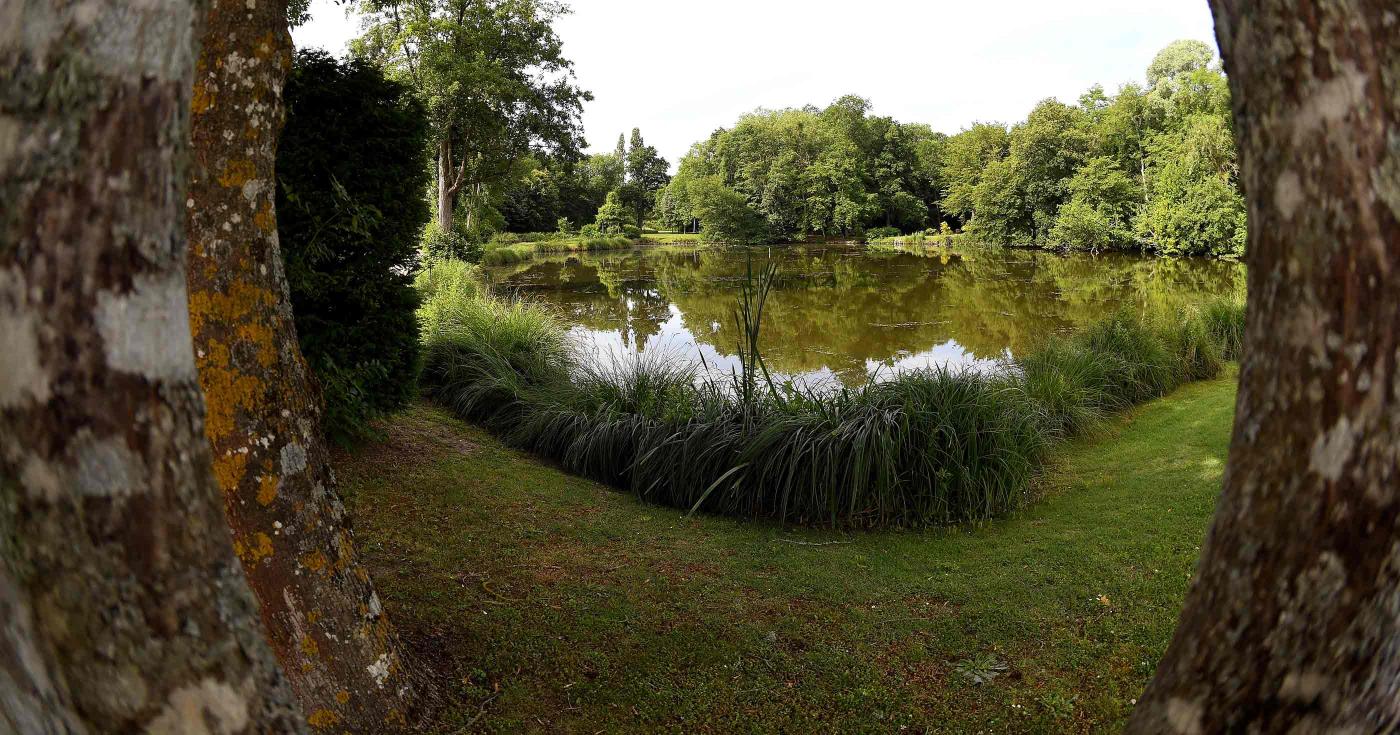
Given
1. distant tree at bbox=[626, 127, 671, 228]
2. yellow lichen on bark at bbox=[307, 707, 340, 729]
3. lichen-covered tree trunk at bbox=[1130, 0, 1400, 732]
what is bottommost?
yellow lichen on bark at bbox=[307, 707, 340, 729]

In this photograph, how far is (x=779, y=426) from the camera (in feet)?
17.1

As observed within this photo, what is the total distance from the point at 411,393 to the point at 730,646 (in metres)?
3.17

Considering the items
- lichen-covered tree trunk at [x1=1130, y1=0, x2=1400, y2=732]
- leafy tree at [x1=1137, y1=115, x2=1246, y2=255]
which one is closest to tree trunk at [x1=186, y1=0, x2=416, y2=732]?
lichen-covered tree trunk at [x1=1130, y1=0, x2=1400, y2=732]

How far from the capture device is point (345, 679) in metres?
2.39

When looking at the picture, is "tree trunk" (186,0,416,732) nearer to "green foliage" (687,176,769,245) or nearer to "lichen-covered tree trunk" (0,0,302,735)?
"lichen-covered tree trunk" (0,0,302,735)

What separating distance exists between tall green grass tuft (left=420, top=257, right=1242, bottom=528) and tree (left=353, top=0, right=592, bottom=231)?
16027 mm

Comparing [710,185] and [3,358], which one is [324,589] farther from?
[710,185]

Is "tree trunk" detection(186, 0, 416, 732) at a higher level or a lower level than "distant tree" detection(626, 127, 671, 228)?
lower

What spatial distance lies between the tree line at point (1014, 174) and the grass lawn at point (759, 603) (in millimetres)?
20900

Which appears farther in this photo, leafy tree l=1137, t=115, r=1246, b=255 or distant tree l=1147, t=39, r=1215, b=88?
distant tree l=1147, t=39, r=1215, b=88

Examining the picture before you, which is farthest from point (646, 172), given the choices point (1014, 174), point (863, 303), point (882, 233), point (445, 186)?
point (863, 303)

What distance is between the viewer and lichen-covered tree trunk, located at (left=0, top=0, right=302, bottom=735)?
908mm

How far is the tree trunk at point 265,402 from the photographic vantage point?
2232 millimetres

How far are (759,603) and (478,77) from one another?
20.6 metres
